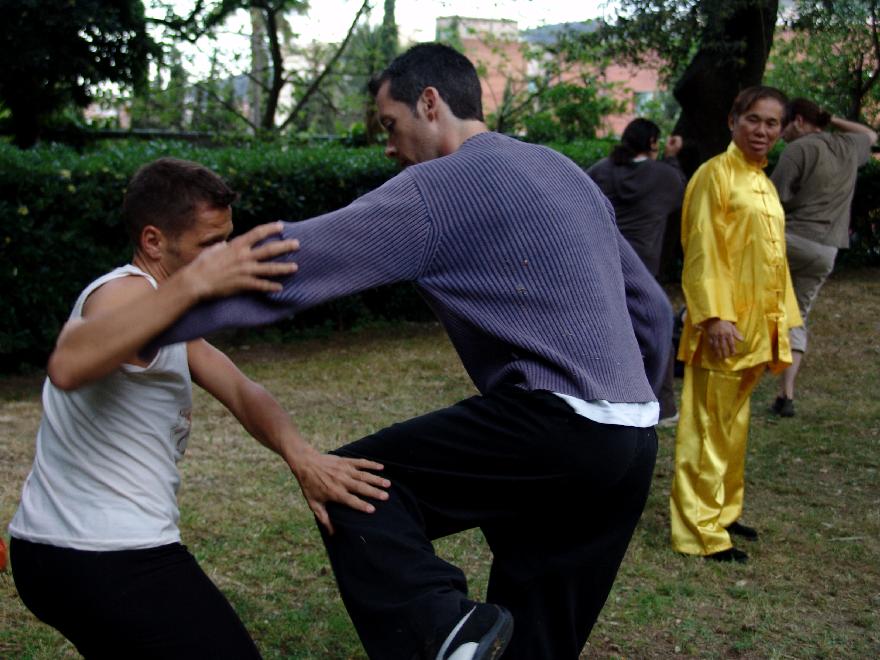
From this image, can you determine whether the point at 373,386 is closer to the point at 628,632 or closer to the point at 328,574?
the point at 328,574

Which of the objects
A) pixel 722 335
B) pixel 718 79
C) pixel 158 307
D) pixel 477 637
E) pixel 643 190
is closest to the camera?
pixel 158 307

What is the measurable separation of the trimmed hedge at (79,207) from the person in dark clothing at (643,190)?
366 cm

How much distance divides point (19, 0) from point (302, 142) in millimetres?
4342

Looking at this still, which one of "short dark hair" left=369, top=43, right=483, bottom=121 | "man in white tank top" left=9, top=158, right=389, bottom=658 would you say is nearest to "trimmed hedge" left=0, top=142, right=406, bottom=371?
"man in white tank top" left=9, top=158, right=389, bottom=658

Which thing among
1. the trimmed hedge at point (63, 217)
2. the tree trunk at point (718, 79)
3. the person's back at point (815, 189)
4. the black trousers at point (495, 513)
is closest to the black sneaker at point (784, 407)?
the person's back at point (815, 189)

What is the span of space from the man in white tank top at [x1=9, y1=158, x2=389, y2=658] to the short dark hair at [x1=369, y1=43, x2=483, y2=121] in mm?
526

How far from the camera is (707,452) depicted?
525 cm

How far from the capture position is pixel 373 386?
9109 millimetres

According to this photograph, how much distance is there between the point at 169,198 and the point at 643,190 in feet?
17.4

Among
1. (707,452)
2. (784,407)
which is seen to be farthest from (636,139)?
(707,452)

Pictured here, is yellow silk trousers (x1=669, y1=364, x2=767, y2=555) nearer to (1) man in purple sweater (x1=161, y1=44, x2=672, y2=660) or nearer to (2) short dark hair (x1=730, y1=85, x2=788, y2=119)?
(2) short dark hair (x1=730, y1=85, x2=788, y2=119)

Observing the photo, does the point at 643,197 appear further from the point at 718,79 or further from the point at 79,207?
the point at 79,207

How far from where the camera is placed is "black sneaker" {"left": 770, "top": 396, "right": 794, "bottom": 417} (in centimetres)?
824

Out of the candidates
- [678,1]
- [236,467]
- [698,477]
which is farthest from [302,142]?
[698,477]
